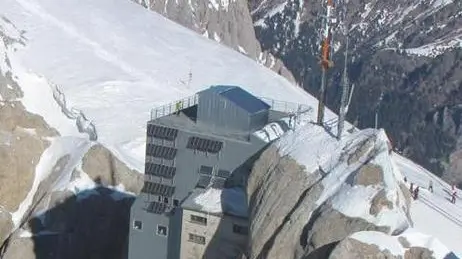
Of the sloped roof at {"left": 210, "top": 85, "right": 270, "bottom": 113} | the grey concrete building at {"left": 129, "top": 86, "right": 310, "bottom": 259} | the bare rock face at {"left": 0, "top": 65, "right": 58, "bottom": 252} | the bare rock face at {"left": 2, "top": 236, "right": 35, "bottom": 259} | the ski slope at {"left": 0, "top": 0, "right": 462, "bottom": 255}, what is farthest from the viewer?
the ski slope at {"left": 0, "top": 0, "right": 462, "bottom": 255}

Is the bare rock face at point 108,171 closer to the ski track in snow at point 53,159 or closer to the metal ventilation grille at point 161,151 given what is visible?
the ski track in snow at point 53,159

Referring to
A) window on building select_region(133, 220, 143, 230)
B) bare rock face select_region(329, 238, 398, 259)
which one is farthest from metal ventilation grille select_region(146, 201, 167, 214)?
bare rock face select_region(329, 238, 398, 259)

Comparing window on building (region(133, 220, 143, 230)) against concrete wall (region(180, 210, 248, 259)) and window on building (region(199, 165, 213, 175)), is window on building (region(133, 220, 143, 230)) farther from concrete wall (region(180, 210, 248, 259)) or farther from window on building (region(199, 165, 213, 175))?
concrete wall (region(180, 210, 248, 259))

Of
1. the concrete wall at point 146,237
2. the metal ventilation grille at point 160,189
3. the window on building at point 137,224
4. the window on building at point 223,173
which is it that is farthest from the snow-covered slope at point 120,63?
the window on building at point 223,173

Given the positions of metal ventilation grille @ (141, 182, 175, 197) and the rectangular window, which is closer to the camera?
the rectangular window

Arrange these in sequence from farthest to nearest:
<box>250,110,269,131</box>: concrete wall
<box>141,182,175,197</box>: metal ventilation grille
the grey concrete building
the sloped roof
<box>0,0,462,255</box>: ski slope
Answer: <box>0,0,462,255</box>: ski slope → <box>141,182,175,197</box>: metal ventilation grille → the sloped roof → <box>250,110,269,131</box>: concrete wall → the grey concrete building

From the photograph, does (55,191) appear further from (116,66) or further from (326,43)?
(116,66)

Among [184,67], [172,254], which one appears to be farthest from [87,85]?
[172,254]
